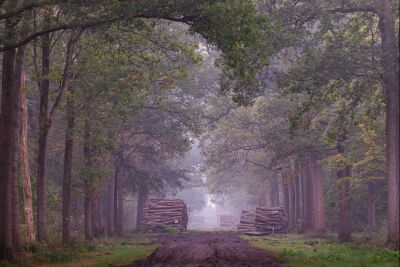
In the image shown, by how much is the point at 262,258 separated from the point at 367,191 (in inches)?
934

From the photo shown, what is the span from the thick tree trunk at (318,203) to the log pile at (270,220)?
20.2ft

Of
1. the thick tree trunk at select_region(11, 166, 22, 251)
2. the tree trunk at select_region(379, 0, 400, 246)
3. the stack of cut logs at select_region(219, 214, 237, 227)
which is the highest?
the tree trunk at select_region(379, 0, 400, 246)

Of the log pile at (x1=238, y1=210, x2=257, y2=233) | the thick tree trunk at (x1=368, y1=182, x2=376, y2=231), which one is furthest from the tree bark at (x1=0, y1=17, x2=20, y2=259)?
the log pile at (x1=238, y1=210, x2=257, y2=233)

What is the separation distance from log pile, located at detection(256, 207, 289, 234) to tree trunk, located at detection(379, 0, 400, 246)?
2191 centimetres

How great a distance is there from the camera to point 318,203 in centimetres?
3481

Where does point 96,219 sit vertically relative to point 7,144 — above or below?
below

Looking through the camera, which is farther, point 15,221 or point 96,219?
point 96,219

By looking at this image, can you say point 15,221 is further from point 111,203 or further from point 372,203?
point 372,203

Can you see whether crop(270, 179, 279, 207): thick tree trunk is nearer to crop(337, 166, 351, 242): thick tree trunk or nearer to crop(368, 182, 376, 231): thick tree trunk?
crop(368, 182, 376, 231): thick tree trunk

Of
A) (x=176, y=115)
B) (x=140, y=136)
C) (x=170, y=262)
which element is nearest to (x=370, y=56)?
(x=170, y=262)

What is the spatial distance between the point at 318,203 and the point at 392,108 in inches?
653

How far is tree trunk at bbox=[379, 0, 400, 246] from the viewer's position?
61.9 feet

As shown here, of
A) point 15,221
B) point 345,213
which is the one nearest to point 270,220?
point 345,213

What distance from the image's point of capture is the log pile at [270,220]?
40.8 meters
